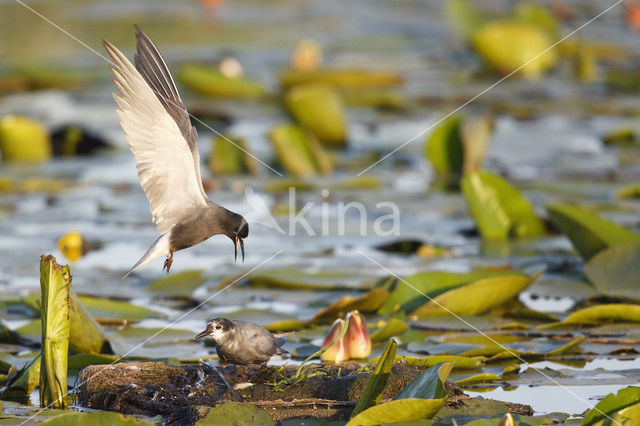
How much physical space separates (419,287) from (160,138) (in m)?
2.00

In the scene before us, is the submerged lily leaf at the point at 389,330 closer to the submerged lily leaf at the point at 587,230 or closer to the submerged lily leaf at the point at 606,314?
the submerged lily leaf at the point at 606,314

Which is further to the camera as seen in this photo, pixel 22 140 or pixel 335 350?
pixel 22 140

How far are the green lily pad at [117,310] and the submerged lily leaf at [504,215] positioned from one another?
2.36m

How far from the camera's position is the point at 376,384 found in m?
3.20

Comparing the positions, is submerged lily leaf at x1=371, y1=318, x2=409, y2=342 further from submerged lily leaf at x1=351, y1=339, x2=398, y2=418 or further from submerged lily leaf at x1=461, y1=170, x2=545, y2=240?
submerged lily leaf at x1=461, y1=170, x2=545, y2=240

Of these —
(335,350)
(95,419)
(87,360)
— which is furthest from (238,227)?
(87,360)

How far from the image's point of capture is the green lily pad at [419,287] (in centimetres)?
484

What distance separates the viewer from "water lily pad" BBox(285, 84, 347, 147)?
346 inches

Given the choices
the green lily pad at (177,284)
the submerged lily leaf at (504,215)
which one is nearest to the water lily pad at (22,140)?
the green lily pad at (177,284)

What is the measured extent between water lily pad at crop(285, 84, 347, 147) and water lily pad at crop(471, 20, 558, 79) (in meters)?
3.30

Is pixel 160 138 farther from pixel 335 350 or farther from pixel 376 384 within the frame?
pixel 335 350

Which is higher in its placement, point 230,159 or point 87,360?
point 230,159

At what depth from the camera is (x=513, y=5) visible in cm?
1848

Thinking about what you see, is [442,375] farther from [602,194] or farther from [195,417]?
[602,194]
